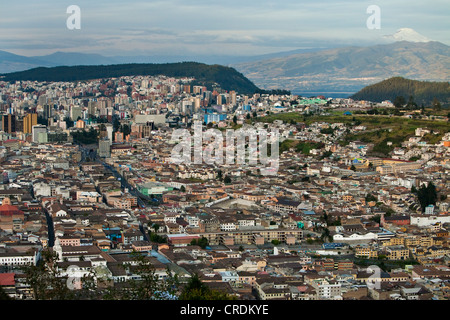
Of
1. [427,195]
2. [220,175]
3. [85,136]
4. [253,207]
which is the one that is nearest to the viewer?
[253,207]

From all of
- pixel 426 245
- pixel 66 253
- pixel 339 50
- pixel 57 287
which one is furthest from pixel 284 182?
pixel 339 50

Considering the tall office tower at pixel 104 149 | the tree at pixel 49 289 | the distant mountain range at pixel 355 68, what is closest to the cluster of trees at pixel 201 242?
the tree at pixel 49 289

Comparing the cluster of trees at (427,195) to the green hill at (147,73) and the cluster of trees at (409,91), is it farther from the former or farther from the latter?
the green hill at (147,73)

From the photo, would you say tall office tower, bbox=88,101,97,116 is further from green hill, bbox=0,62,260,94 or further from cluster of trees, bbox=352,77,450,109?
cluster of trees, bbox=352,77,450,109

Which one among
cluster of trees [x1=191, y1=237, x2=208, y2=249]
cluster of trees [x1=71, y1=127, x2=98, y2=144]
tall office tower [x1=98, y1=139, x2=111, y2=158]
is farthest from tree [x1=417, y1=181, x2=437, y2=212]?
cluster of trees [x1=71, y1=127, x2=98, y2=144]

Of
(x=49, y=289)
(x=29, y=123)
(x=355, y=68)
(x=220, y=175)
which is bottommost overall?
(x=220, y=175)

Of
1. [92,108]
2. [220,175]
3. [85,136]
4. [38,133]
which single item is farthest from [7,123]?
[220,175]

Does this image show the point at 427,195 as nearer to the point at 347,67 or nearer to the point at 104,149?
the point at 104,149
